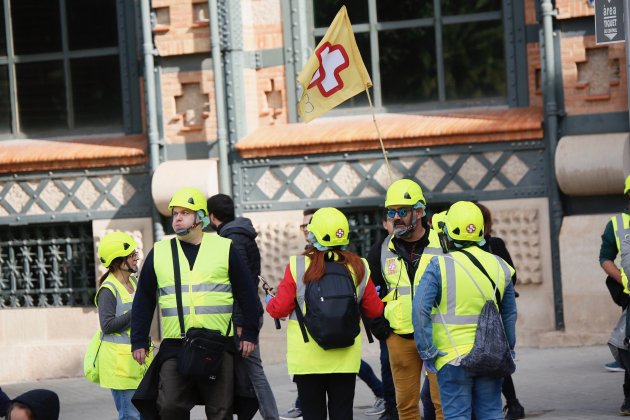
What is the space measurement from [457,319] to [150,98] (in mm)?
8269

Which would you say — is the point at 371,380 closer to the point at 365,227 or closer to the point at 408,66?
the point at 365,227

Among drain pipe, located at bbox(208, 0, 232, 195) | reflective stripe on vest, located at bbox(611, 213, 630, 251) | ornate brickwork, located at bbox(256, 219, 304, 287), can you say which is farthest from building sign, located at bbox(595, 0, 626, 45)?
drain pipe, located at bbox(208, 0, 232, 195)

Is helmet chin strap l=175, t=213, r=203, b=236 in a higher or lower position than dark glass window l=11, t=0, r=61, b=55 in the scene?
lower

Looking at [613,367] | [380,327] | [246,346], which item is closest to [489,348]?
[380,327]

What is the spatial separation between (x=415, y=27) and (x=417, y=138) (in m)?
1.47

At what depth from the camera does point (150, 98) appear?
15.2m

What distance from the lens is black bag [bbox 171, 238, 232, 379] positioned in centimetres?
787

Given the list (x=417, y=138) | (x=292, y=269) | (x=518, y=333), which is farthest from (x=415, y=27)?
(x=292, y=269)

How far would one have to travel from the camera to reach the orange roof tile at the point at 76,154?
15.4 meters

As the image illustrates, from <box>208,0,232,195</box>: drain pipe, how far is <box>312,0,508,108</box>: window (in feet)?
3.90

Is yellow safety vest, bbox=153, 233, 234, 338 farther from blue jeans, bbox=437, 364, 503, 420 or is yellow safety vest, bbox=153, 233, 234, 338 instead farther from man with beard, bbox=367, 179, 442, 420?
blue jeans, bbox=437, 364, 503, 420

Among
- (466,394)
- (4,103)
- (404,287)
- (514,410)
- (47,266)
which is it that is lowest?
(514,410)

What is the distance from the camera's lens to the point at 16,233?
53.1 feet

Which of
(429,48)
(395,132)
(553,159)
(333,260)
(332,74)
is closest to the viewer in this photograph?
(333,260)
